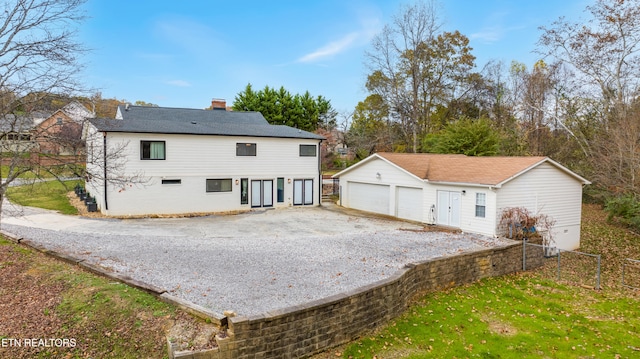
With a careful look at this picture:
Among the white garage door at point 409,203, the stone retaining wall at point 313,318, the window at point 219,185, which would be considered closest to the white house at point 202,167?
the window at point 219,185

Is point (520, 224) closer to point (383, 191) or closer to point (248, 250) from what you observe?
point (383, 191)

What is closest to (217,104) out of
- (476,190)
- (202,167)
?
(202,167)

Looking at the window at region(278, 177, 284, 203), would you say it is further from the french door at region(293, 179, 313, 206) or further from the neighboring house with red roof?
the neighboring house with red roof

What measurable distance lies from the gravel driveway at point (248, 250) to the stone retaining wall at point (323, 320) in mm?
720

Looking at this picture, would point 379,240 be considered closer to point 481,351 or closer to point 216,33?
point 481,351

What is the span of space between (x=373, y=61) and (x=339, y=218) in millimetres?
20886

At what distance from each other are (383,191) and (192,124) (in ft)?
36.1

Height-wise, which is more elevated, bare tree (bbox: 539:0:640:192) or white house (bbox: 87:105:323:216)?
bare tree (bbox: 539:0:640:192)

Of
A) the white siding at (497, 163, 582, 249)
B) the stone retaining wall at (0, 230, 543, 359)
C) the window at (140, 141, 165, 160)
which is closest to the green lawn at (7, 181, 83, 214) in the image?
the window at (140, 141, 165, 160)

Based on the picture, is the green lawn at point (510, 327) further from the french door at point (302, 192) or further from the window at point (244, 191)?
the window at point (244, 191)

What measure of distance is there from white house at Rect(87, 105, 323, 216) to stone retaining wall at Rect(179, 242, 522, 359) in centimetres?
1244

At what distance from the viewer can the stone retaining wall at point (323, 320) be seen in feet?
20.0

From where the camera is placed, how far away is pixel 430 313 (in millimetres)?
9031

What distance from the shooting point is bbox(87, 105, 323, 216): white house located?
691 inches
